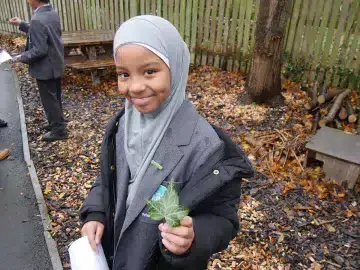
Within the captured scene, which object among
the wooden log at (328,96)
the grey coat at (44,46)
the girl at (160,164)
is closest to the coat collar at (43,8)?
the grey coat at (44,46)

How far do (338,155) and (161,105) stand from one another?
325 centimetres

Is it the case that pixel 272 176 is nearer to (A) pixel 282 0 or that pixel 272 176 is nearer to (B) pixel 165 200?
(A) pixel 282 0

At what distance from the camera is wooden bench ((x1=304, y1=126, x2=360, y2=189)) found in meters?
3.98

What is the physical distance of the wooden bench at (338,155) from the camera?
3.98 meters

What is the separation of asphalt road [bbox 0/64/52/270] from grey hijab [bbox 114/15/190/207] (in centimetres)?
229

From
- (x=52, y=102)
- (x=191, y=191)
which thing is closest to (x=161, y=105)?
(x=191, y=191)

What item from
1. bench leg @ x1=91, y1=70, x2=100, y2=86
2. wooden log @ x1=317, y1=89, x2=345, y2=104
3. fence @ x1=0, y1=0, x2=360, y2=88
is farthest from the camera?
bench leg @ x1=91, y1=70, x2=100, y2=86

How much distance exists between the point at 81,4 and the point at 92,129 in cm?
565

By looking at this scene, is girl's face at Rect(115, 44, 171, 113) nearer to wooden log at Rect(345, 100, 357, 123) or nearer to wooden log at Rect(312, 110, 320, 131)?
wooden log at Rect(312, 110, 320, 131)

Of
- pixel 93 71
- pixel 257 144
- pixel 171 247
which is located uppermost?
pixel 171 247

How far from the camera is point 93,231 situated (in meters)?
1.68

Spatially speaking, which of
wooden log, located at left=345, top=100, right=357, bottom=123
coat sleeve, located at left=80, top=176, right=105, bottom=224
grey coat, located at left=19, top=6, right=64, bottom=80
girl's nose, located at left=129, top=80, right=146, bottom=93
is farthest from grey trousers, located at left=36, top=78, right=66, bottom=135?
wooden log, located at left=345, top=100, right=357, bottom=123

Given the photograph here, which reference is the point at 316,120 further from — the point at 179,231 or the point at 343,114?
the point at 179,231

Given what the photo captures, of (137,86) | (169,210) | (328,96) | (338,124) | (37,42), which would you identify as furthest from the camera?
(328,96)
